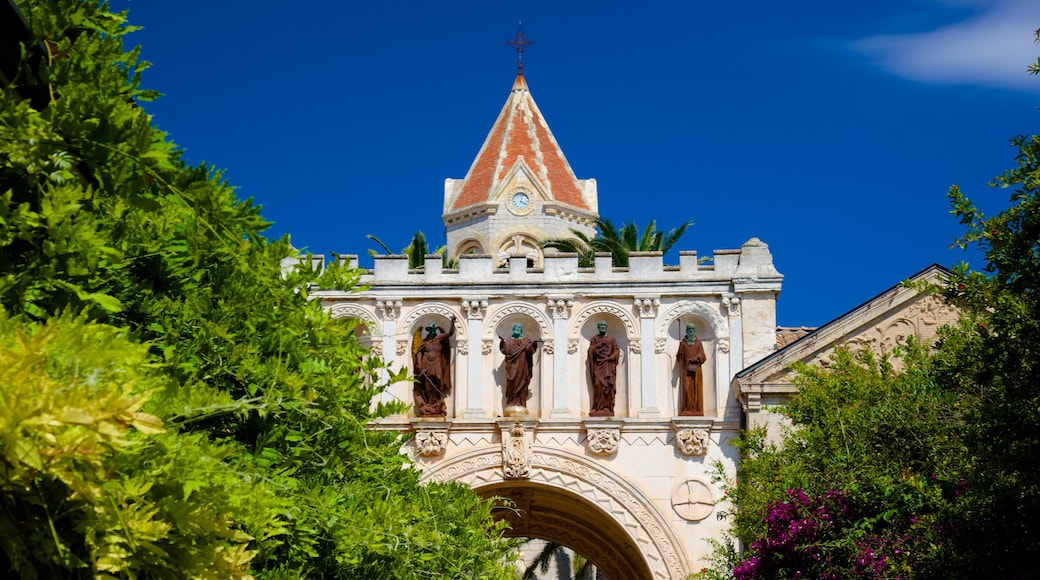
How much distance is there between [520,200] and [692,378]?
776 inches

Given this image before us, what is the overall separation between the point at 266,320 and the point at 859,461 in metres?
9.36

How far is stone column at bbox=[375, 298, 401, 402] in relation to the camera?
97.3 feet

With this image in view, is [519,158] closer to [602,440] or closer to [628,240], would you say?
[628,240]

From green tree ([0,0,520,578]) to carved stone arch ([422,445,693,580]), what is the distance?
439 inches

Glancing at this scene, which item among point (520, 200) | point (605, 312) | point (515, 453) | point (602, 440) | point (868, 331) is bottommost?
point (515, 453)

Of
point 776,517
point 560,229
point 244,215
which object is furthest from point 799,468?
point 560,229

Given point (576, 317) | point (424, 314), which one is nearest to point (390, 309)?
point (424, 314)

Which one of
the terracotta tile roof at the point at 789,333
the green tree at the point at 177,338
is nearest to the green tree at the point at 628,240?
the terracotta tile roof at the point at 789,333

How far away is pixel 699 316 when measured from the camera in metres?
29.9

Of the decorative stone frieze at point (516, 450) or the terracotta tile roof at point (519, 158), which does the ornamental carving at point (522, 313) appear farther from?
the terracotta tile roof at point (519, 158)

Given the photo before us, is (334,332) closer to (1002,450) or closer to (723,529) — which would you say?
(1002,450)

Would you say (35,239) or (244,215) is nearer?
(35,239)

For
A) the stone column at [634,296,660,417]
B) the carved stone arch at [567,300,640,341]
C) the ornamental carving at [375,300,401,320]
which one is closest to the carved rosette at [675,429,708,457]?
the stone column at [634,296,660,417]

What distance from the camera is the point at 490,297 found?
3000cm
